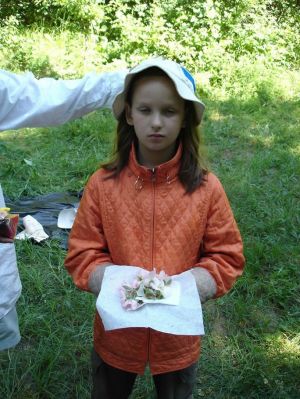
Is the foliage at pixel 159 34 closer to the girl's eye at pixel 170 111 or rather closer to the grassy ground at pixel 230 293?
the grassy ground at pixel 230 293

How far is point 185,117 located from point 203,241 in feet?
1.34

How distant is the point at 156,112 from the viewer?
1.39 metres

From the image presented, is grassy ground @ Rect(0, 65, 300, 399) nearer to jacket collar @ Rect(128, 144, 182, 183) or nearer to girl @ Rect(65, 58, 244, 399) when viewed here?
girl @ Rect(65, 58, 244, 399)

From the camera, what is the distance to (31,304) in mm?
A: 2719

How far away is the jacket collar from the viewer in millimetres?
1470

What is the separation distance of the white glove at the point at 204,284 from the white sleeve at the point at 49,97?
718 millimetres

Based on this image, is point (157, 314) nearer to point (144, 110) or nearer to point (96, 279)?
point (96, 279)

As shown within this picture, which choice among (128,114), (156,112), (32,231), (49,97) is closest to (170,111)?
(156,112)

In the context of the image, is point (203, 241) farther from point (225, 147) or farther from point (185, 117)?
point (225, 147)

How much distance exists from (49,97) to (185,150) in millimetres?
536

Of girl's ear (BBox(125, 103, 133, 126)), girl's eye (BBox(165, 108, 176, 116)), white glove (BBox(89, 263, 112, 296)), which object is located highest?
girl's eye (BBox(165, 108, 176, 116))

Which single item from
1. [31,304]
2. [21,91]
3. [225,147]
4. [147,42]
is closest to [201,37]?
[147,42]

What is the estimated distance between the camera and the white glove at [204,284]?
143 centimetres

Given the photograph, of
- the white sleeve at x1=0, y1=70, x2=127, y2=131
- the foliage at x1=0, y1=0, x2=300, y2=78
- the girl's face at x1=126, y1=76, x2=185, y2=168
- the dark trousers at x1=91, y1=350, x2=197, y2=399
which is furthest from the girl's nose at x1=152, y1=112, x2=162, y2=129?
the foliage at x1=0, y1=0, x2=300, y2=78
